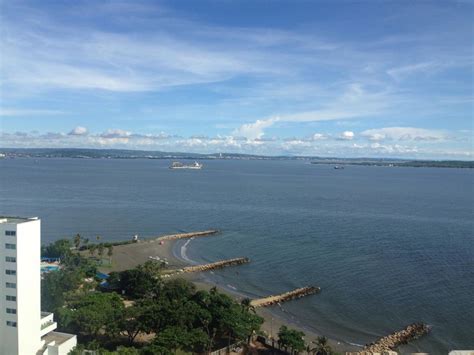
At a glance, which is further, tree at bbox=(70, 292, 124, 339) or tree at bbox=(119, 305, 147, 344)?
tree at bbox=(119, 305, 147, 344)

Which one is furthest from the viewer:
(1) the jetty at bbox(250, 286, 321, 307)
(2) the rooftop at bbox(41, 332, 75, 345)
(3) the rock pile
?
(3) the rock pile

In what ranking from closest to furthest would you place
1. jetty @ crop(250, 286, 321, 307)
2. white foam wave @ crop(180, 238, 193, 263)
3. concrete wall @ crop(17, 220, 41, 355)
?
concrete wall @ crop(17, 220, 41, 355)
jetty @ crop(250, 286, 321, 307)
white foam wave @ crop(180, 238, 193, 263)

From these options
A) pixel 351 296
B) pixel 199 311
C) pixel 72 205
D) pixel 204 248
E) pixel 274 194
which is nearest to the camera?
pixel 199 311

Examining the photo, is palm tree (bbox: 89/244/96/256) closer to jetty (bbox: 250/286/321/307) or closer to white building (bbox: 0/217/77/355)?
jetty (bbox: 250/286/321/307)

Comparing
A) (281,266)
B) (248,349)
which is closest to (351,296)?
(281,266)

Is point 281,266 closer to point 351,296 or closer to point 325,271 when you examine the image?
point 325,271

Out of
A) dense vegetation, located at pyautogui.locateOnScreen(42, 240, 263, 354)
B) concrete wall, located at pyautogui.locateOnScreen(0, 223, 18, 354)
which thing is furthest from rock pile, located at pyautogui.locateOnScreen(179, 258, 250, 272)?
concrete wall, located at pyautogui.locateOnScreen(0, 223, 18, 354)

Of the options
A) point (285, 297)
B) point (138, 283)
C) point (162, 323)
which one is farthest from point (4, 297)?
point (285, 297)
